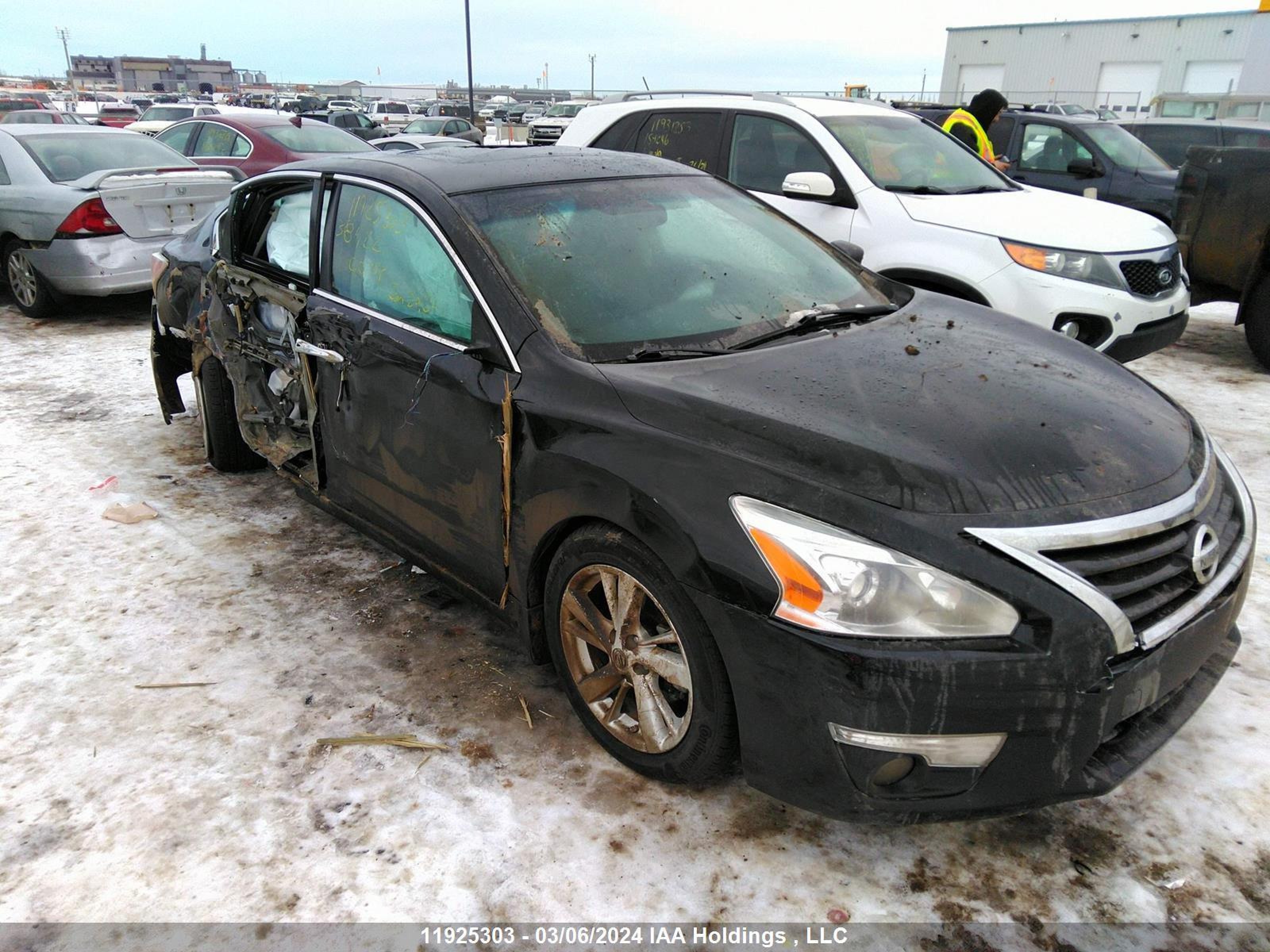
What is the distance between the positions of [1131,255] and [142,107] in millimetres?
50146

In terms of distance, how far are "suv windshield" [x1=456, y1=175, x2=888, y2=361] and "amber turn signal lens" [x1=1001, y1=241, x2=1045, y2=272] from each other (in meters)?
2.11

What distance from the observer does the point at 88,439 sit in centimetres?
542

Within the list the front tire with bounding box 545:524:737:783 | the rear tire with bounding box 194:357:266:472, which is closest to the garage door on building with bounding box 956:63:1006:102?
the rear tire with bounding box 194:357:266:472

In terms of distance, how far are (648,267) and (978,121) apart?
614 cm

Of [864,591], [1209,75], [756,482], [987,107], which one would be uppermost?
[1209,75]

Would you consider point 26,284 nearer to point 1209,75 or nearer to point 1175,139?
point 1175,139

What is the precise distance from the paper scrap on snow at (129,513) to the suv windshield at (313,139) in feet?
24.7

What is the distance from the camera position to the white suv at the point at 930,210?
17.5 feet

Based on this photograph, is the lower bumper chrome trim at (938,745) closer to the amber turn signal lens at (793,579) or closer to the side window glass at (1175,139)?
the amber turn signal lens at (793,579)

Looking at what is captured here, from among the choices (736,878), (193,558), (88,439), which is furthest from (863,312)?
(88,439)

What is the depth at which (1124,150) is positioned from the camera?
10219 millimetres

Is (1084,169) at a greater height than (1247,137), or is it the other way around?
(1247,137)

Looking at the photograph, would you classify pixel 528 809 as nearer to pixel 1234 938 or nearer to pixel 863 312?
pixel 1234 938


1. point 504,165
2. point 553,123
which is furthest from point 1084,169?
point 553,123
